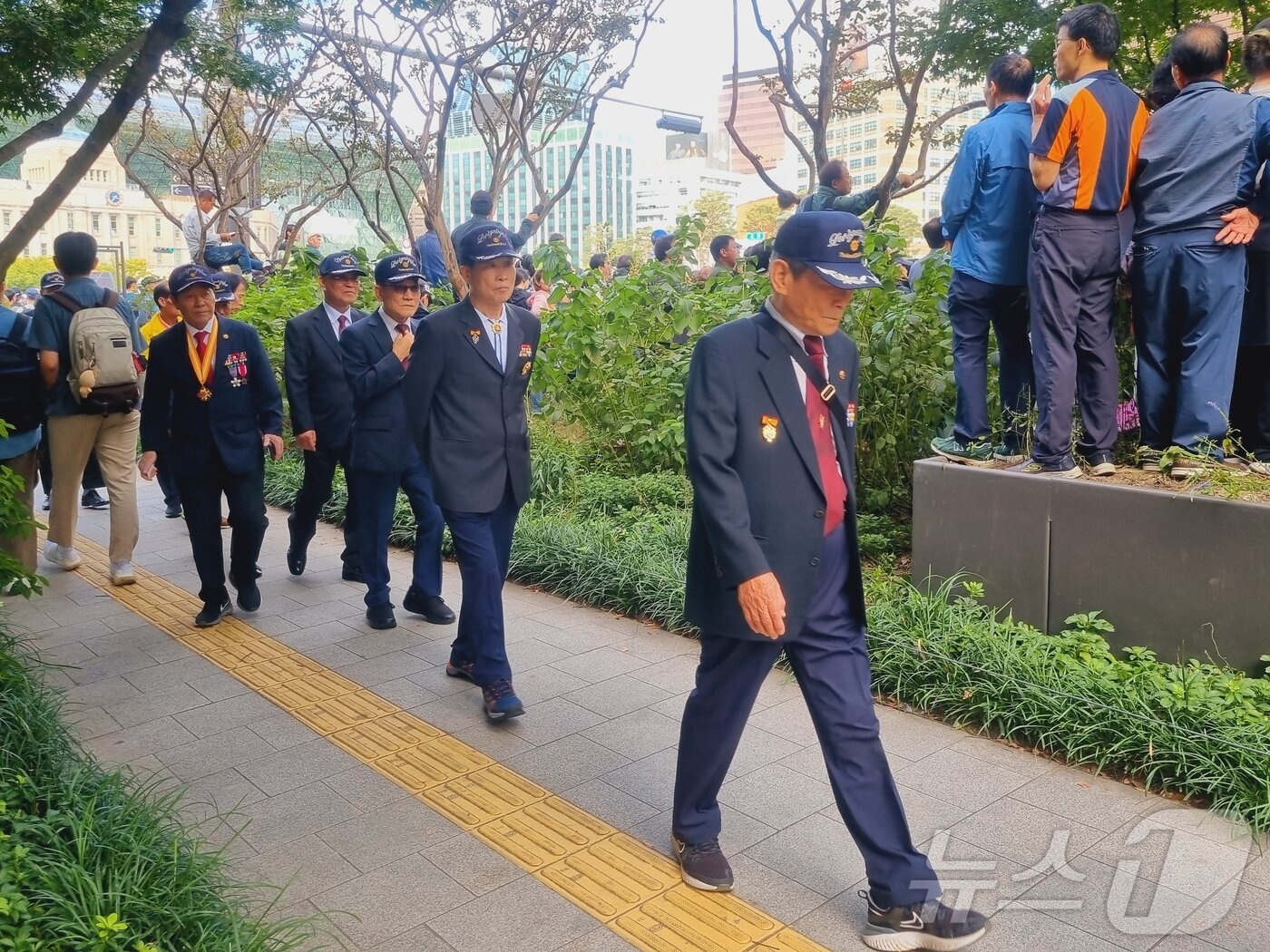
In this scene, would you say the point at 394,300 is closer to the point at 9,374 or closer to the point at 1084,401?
the point at 9,374

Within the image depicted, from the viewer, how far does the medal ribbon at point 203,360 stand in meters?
5.75

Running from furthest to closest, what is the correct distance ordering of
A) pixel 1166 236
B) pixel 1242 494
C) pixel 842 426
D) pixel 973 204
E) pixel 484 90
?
pixel 484 90
pixel 973 204
pixel 1166 236
pixel 1242 494
pixel 842 426

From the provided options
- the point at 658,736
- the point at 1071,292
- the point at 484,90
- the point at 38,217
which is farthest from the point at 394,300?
the point at 484,90

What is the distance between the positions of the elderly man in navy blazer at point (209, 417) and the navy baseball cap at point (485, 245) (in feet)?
6.24

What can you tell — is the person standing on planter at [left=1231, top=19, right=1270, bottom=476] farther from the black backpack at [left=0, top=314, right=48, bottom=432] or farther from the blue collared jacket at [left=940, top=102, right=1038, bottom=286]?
the black backpack at [left=0, top=314, right=48, bottom=432]

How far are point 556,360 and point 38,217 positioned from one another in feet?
14.5

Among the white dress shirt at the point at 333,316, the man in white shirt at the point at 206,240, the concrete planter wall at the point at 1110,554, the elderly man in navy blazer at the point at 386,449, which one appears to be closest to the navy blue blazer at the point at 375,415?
the elderly man in navy blazer at the point at 386,449

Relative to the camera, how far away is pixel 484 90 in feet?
57.0

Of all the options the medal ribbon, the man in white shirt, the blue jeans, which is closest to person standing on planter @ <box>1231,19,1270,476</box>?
the medal ribbon

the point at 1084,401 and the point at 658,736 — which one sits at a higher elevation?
the point at 1084,401

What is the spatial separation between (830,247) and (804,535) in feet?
2.44

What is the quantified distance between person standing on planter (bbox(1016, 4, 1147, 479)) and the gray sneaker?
27cm

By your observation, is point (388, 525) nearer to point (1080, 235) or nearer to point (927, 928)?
point (1080, 235)

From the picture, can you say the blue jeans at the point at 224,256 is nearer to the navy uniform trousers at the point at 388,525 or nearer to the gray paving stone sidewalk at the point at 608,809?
the navy uniform trousers at the point at 388,525
